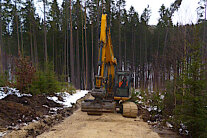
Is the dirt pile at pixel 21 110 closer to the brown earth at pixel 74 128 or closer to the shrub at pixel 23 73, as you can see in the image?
the brown earth at pixel 74 128

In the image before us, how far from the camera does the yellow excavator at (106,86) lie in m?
8.06

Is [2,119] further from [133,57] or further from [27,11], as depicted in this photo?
[133,57]

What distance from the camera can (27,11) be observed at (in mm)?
25297

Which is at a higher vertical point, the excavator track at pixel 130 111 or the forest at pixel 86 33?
the forest at pixel 86 33

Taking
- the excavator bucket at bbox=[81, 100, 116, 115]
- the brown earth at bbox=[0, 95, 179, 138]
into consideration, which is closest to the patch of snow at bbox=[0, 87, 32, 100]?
the brown earth at bbox=[0, 95, 179, 138]

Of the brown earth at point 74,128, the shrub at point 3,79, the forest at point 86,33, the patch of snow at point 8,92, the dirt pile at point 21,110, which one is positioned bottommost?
Result: the brown earth at point 74,128

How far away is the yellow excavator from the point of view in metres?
8.06

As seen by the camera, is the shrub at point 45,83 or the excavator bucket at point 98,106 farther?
the shrub at point 45,83

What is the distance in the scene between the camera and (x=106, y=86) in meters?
9.45

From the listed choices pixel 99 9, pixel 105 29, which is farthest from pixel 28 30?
pixel 105 29

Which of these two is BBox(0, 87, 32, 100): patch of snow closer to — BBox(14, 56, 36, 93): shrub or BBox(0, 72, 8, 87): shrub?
BBox(14, 56, 36, 93): shrub

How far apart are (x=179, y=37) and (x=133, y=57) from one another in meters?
21.1

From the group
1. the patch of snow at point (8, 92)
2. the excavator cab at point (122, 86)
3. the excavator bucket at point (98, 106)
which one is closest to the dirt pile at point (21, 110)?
the patch of snow at point (8, 92)

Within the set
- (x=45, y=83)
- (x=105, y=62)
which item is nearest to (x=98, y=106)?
(x=105, y=62)
